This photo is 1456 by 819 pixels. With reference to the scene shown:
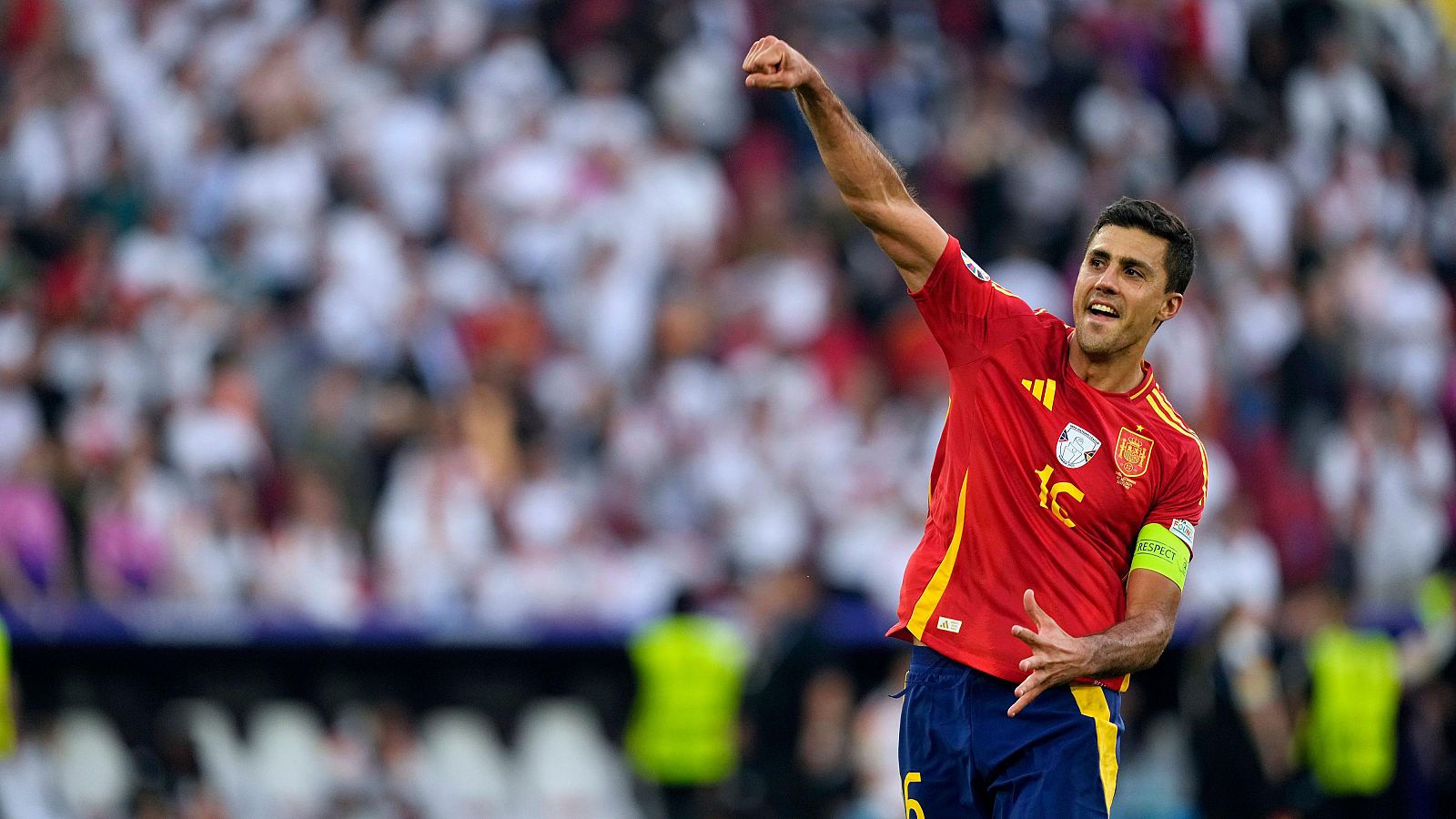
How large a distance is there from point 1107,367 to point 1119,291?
0.79 feet

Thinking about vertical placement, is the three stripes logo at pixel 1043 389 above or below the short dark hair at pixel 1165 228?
below

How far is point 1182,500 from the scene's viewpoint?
19.4 feet

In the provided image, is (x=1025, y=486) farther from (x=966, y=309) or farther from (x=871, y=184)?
(x=871, y=184)

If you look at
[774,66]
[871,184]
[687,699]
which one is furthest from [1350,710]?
[774,66]

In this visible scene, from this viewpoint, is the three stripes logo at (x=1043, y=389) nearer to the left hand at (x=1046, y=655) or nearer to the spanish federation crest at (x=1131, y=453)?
the spanish federation crest at (x=1131, y=453)

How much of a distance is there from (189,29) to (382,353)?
3.88 metres

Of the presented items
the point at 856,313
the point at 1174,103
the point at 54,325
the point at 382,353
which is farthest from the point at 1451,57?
the point at 54,325

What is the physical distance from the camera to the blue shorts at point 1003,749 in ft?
18.8

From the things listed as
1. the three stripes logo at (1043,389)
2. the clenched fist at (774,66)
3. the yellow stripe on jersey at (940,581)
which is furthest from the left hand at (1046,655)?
the clenched fist at (774,66)

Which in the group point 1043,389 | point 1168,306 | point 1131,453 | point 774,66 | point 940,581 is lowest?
point 940,581

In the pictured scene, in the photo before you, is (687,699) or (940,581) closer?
(940,581)

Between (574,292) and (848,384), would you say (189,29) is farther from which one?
(848,384)

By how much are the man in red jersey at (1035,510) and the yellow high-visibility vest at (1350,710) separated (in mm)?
6460

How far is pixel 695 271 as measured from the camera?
14867 mm
